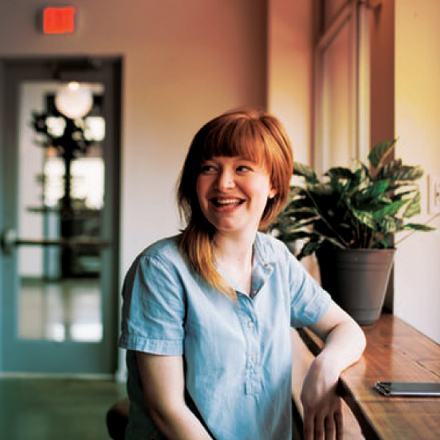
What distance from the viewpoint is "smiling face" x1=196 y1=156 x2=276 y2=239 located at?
1276 mm

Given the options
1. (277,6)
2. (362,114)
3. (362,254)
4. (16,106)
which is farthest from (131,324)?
(16,106)

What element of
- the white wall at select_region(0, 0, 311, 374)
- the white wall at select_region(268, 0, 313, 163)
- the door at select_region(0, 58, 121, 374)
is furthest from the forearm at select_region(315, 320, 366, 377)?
the door at select_region(0, 58, 121, 374)

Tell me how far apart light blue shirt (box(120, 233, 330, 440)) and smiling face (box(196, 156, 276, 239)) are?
0.38ft

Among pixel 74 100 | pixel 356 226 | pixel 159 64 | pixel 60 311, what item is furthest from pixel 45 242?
pixel 356 226

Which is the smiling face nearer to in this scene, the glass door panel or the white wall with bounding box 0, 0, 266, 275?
the white wall with bounding box 0, 0, 266, 275

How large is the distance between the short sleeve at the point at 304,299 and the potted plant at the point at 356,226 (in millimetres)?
345

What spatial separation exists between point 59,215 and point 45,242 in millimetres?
227

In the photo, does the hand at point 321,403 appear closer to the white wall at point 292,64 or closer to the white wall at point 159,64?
the white wall at point 292,64

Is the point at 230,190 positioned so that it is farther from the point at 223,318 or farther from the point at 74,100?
the point at 74,100

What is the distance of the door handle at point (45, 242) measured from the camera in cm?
438

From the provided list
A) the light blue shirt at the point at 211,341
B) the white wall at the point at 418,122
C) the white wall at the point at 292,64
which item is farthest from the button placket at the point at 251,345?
the white wall at the point at 292,64

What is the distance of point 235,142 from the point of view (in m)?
1.26

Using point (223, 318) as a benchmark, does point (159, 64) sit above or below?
above

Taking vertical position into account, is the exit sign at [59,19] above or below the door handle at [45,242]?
above
